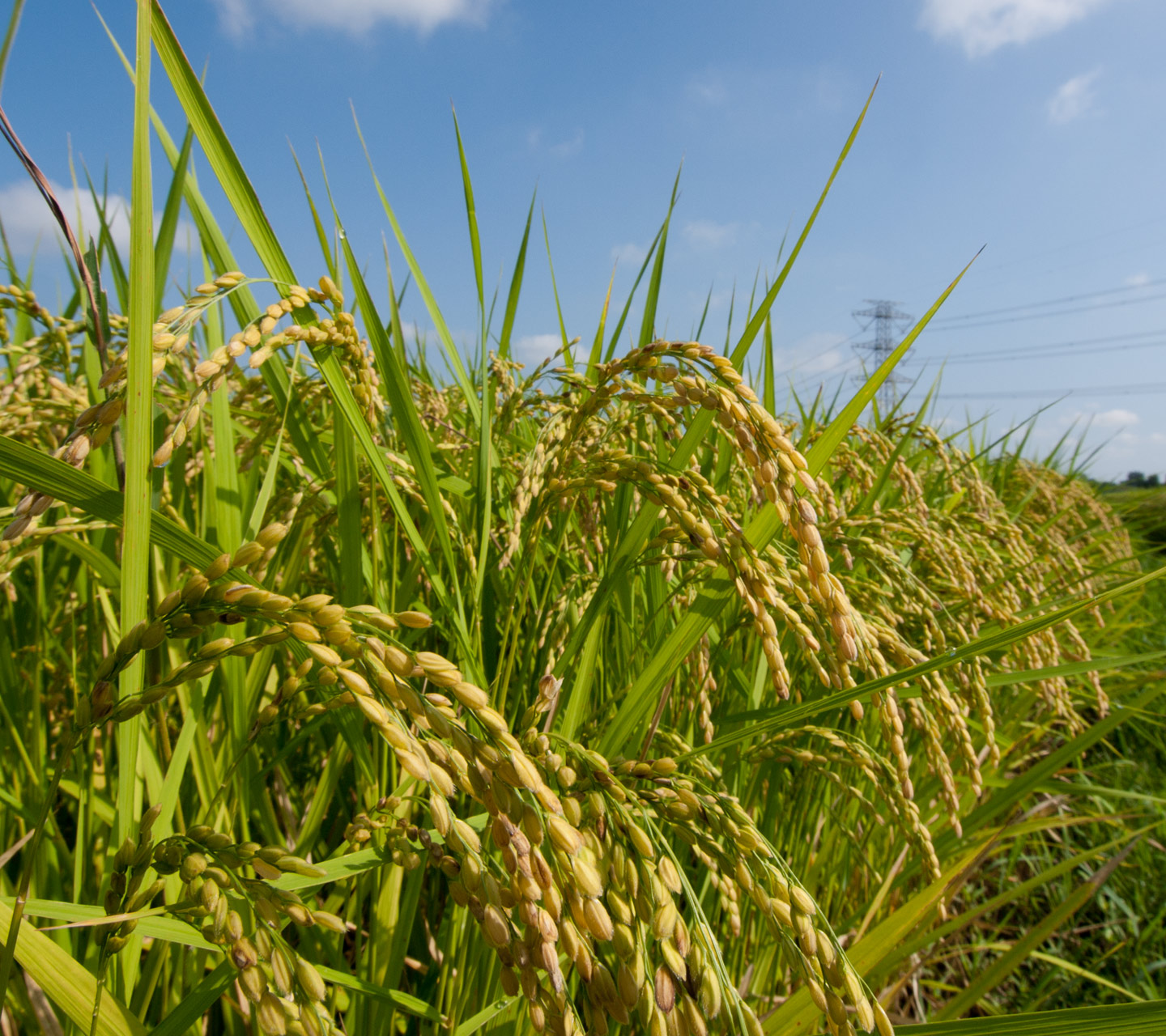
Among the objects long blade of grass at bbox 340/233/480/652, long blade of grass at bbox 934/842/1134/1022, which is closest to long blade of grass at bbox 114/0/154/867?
long blade of grass at bbox 340/233/480/652

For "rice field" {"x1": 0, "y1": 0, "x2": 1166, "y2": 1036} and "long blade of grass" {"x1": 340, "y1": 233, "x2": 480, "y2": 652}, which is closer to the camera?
"rice field" {"x1": 0, "y1": 0, "x2": 1166, "y2": 1036}

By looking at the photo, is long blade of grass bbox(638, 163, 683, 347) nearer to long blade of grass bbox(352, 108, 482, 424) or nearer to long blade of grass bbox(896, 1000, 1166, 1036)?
long blade of grass bbox(352, 108, 482, 424)

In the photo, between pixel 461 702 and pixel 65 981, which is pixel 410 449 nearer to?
pixel 461 702

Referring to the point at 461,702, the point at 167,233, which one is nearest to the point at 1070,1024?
the point at 461,702

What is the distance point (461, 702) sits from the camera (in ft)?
1.70

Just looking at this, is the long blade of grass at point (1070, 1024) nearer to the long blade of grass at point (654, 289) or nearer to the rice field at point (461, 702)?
the rice field at point (461, 702)

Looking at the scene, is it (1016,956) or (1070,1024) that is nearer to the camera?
(1070,1024)

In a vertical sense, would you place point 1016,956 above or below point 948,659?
below

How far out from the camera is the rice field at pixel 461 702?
57 centimetres

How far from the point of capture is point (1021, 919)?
2.38 metres

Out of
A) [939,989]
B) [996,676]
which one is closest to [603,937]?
[996,676]

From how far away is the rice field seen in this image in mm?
570

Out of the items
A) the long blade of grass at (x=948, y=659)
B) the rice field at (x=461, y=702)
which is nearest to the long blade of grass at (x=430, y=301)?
the rice field at (x=461, y=702)

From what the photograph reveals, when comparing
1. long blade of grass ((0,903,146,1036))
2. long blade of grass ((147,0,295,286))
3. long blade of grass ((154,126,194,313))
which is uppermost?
long blade of grass ((154,126,194,313))
